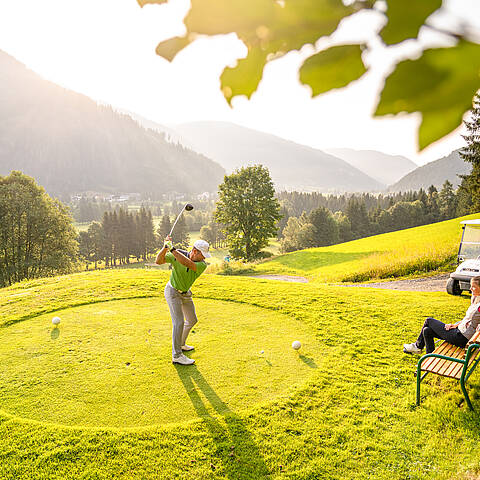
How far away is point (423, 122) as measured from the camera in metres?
1.18

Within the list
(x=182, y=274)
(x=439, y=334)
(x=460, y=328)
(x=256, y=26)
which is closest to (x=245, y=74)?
(x=256, y=26)

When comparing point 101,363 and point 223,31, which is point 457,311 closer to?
point 101,363

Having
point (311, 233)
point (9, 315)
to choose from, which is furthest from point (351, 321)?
point (311, 233)

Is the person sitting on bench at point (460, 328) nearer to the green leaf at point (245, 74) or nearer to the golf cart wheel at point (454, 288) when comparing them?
the green leaf at point (245, 74)

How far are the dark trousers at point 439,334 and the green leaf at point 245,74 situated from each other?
22.7 ft

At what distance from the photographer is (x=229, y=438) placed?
477 centimetres

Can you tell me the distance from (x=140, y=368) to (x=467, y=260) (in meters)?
14.3

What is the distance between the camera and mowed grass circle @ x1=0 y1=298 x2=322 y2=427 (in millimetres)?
5336

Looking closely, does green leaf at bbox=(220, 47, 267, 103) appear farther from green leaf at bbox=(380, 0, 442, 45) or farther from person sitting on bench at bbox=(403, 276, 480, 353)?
person sitting on bench at bbox=(403, 276, 480, 353)

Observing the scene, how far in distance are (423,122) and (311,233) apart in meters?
76.7

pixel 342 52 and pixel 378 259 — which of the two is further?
pixel 378 259

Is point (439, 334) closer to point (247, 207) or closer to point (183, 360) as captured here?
point (183, 360)

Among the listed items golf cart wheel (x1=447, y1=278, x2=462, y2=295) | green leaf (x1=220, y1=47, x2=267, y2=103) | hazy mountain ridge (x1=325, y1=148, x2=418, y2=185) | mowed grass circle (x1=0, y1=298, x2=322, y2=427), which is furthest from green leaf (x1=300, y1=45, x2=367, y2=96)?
golf cart wheel (x1=447, y1=278, x2=462, y2=295)

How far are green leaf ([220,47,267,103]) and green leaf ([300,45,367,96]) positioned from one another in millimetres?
227
